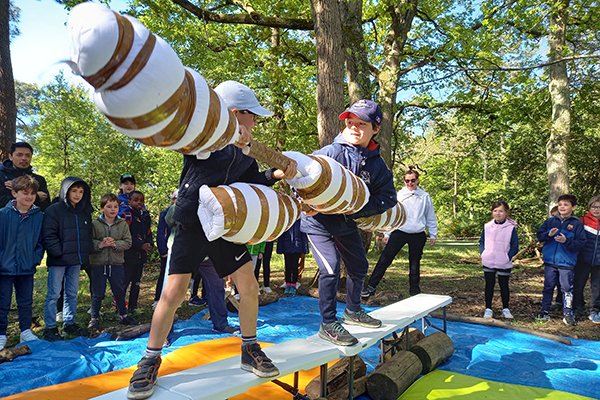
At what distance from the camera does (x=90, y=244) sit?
5.15 metres

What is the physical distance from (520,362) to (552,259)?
7.99 ft

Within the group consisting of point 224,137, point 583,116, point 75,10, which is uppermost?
point 583,116

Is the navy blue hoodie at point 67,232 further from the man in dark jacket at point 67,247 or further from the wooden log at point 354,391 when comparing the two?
the wooden log at point 354,391

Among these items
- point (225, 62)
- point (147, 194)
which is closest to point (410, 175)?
point (225, 62)

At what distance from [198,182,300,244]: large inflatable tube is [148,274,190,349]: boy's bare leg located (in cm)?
43

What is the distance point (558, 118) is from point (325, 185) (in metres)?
11.0

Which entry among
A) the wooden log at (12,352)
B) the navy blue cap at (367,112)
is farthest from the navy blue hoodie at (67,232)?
the navy blue cap at (367,112)

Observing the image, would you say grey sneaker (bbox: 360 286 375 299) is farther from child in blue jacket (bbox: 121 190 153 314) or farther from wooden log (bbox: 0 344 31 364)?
wooden log (bbox: 0 344 31 364)

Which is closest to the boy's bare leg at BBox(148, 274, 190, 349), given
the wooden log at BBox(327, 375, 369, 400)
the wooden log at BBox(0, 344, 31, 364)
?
the wooden log at BBox(327, 375, 369, 400)

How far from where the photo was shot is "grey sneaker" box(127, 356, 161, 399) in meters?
2.27

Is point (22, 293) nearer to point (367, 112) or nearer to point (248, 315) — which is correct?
point (248, 315)

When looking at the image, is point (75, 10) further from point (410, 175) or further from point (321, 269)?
point (410, 175)

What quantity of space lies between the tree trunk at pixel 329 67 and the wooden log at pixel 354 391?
14.3 feet

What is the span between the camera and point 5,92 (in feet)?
21.2
